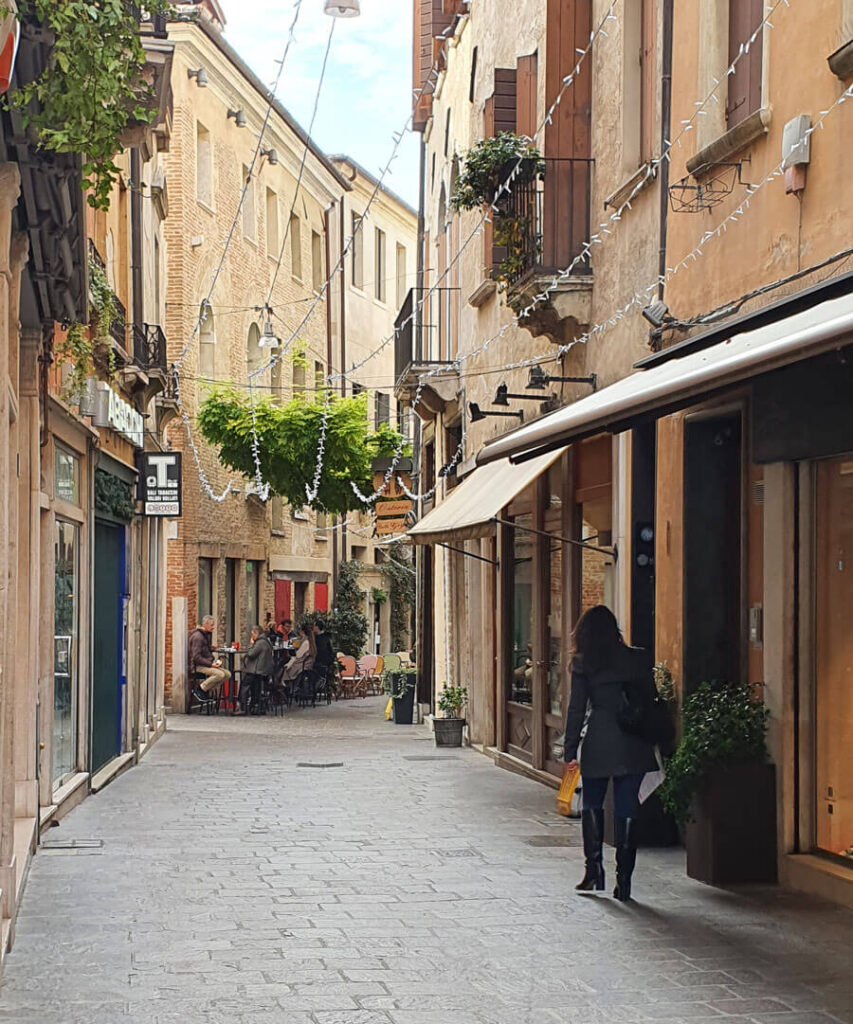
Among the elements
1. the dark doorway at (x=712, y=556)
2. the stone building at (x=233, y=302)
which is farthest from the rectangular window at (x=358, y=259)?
the dark doorway at (x=712, y=556)

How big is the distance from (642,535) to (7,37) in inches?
319

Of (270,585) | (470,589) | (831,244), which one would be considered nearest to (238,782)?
(470,589)

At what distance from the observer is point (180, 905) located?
29.7 ft

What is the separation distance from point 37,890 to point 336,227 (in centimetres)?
3154

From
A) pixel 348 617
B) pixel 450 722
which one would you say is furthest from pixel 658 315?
pixel 348 617

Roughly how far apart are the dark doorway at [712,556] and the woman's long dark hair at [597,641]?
1602 millimetres

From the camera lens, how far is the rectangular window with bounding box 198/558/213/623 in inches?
1173

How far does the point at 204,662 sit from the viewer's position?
89.5 feet

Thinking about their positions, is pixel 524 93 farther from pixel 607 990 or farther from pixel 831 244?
pixel 607 990

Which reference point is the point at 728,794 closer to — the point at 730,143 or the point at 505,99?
the point at 730,143

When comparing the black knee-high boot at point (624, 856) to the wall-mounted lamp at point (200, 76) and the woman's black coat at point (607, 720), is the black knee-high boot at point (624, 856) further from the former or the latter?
the wall-mounted lamp at point (200, 76)

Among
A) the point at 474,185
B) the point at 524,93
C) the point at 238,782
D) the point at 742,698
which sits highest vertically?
the point at 524,93

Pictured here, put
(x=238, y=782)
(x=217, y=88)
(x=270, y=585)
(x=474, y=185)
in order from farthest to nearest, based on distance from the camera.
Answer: (x=270, y=585), (x=217, y=88), (x=238, y=782), (x=474, y=185)

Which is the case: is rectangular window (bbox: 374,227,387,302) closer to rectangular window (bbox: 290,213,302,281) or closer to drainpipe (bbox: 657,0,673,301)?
rectangular window (bbox: 290,213,302,281)
